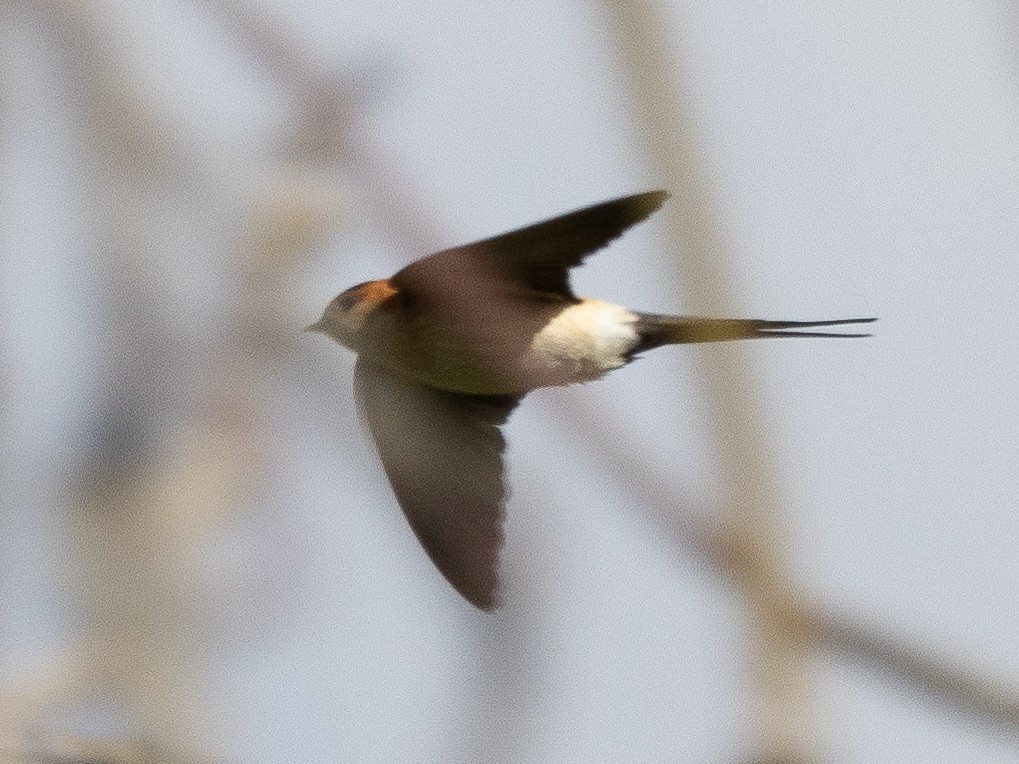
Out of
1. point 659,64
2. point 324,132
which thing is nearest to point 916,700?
point 659,64

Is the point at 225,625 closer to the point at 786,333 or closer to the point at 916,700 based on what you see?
the point at 786,333

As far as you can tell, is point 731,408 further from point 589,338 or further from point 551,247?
point 589,338

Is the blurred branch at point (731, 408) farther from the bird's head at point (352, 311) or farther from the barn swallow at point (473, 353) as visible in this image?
the bird's head at point (352, 311)

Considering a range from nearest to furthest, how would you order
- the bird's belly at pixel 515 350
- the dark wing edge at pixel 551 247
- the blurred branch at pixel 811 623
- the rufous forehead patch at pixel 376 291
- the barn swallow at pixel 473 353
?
the blurred branch at pixel 811 623, the dark wing edge at pixel 551 247, the barn swallow at pixel 473 353, the bird's belly at pixel 515 350, the rufous forehead patch at pixel 376 291

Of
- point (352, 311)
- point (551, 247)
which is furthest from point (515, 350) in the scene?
point (352, 311)

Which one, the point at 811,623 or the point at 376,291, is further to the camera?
the point at 376,291

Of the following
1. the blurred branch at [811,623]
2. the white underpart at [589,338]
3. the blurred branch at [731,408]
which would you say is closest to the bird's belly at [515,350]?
the white underpart at [589,338]

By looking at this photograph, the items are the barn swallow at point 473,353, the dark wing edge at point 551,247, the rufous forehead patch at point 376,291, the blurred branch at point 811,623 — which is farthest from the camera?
the rufous forehead patch at point 376,291

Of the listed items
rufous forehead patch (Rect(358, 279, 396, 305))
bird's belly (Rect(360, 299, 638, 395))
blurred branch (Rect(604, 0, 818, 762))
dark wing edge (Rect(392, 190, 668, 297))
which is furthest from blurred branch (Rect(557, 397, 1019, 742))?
rufous forehead patch (Rect(358, 279, 396, 305))

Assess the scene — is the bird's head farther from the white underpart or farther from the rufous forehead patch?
the white underpart
